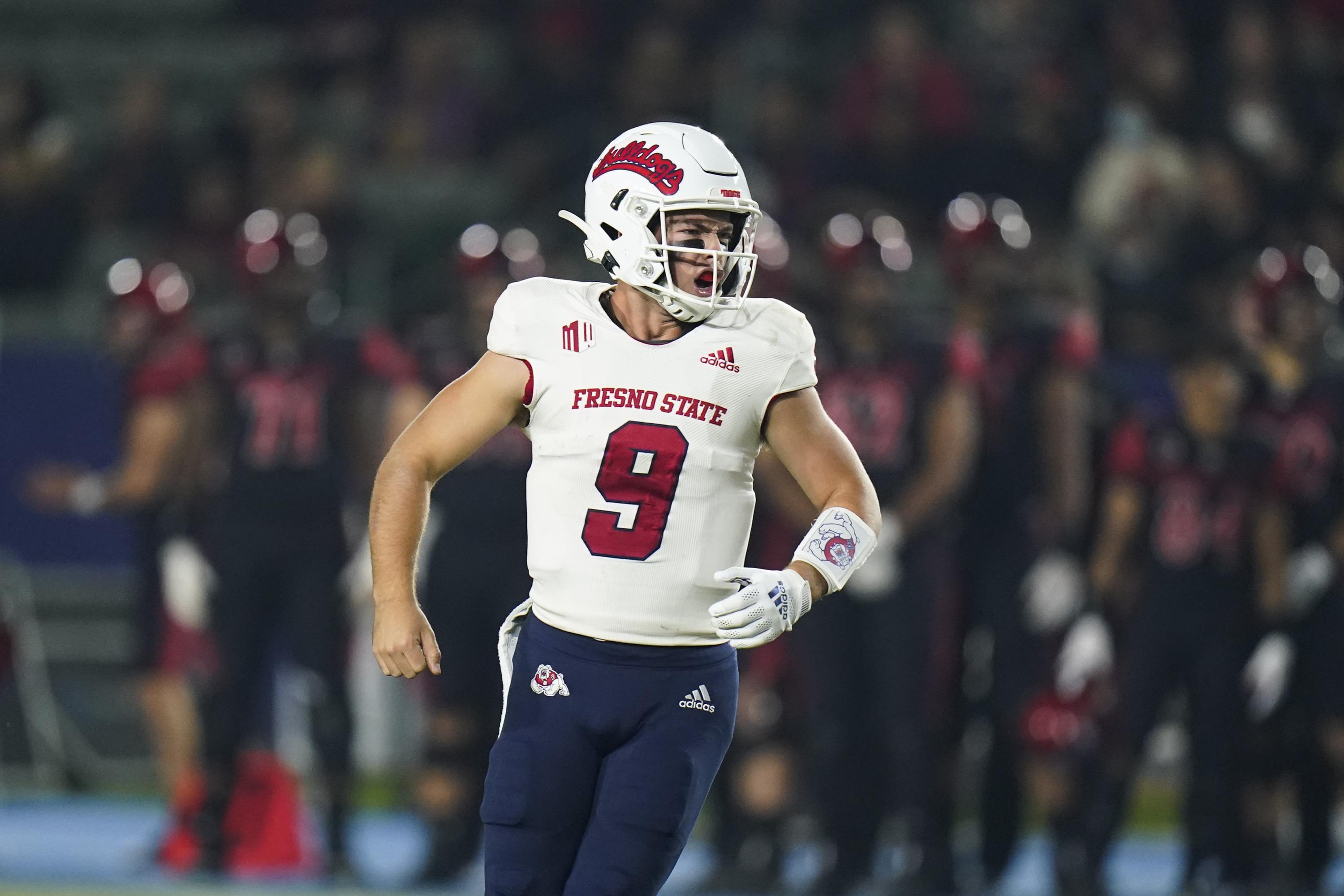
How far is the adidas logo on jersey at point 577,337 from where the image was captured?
4043 mm

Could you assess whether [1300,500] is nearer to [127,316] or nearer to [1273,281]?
[1273,281]

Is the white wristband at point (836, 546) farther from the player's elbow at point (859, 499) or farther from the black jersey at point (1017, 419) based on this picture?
the black jersey at point (1017, 419)

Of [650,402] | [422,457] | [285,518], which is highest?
[650,402]

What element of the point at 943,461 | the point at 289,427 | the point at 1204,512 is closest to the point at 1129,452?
the point at 1204,512

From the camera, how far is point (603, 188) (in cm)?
413

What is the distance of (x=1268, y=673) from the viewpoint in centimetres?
739

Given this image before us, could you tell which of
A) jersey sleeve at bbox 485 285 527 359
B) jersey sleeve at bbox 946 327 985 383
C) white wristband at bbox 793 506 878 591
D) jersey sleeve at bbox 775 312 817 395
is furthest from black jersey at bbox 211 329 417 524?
white wristband at bbox 793 506 878 591

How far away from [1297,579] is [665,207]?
410 centimetres

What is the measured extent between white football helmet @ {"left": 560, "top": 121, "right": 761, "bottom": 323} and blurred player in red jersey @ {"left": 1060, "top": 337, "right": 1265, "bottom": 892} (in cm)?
358

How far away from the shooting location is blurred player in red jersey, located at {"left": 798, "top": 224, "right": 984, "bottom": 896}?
23.7 ft

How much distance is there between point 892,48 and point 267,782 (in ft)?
17.9

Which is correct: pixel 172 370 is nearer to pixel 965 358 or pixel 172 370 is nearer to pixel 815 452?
pixel 965 358

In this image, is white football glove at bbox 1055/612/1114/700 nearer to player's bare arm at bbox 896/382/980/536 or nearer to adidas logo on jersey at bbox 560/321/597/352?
player's bare arm at bbox 896/382/980/536

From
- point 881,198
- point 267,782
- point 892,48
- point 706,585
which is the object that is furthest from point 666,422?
point 892,48
